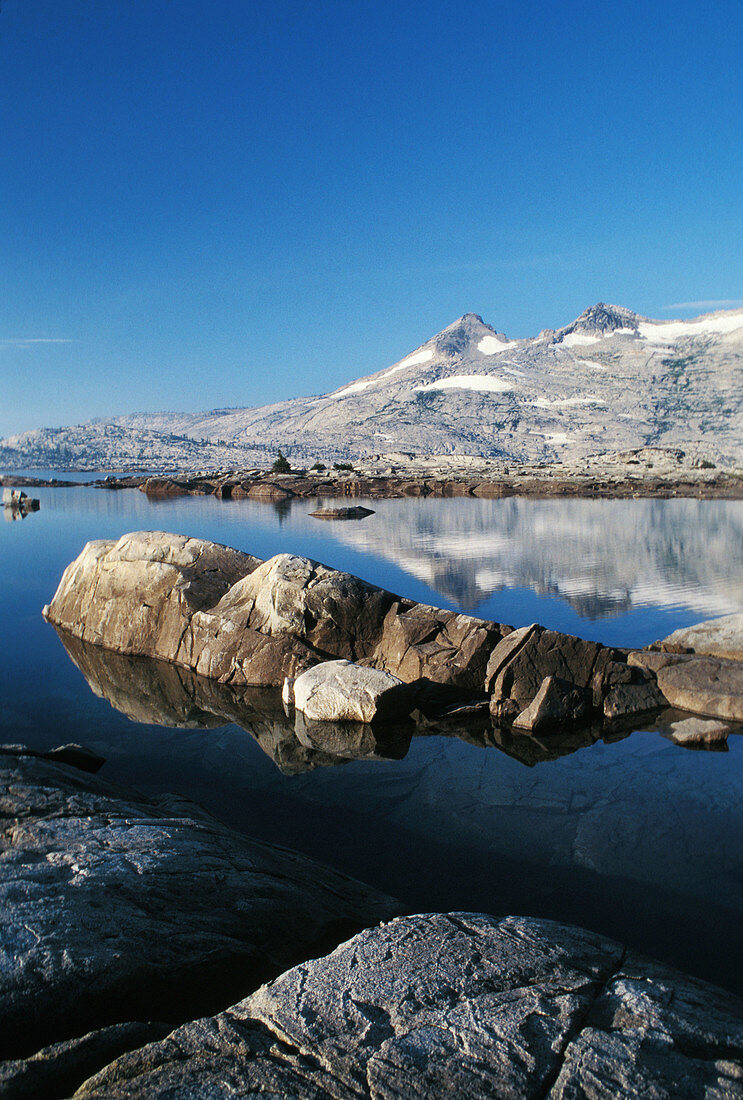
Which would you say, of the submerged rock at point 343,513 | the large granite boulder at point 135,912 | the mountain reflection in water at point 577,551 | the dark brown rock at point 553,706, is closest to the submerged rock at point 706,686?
the dark brown rock at point 553,706

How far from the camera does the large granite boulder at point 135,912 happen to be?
11.0 feet

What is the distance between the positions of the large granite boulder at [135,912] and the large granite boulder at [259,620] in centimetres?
584

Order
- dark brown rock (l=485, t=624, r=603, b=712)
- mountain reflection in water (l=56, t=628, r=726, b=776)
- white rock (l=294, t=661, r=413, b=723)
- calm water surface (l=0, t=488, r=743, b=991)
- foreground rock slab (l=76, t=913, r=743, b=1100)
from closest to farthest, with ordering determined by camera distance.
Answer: foreground rock slab (l=76, t=913, r=743, b=1100) < calm water surface (l=0, t=488, r=743, b=991) < mountain reflection in water (l=56, t=628, r=726, b=776) < white rock (l=294, t=661, r=413, b=723) < dark brown rock (l=485, t=624, r=603, b=712)

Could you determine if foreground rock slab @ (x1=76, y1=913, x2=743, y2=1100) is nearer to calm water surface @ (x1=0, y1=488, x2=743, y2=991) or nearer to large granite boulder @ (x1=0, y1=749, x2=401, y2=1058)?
large granite boulder @ (x1=0, y1=749, x2=401, y2=1058)

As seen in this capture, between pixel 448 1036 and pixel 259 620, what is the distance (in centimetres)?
979

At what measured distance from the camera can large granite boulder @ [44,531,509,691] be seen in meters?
11.7

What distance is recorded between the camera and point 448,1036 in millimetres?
3090

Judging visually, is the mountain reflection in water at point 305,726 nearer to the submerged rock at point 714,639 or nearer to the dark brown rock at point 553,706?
the dark brown rock at point 553,706

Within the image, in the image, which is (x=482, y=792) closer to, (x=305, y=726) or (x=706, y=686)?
(x=305, y=726)

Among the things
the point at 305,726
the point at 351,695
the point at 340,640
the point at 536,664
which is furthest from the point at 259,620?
the point at 536,664

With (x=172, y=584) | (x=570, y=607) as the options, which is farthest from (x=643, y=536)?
(x=172, y=584)

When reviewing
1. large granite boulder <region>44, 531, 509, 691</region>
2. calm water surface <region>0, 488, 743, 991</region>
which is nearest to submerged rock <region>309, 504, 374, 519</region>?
calm water surface <region>0, 488, 743, 991</region>

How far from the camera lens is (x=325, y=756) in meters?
9.23

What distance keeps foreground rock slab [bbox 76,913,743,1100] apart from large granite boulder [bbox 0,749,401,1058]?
1.73 ft
